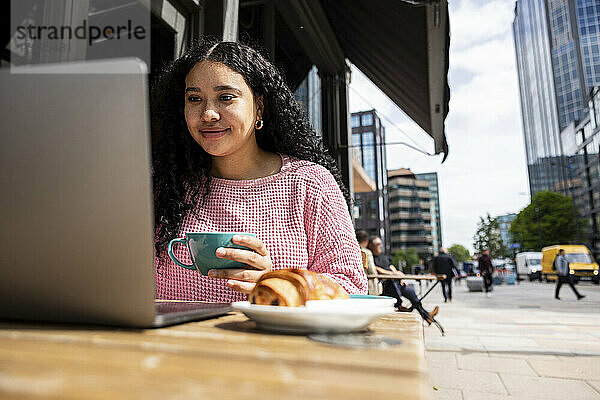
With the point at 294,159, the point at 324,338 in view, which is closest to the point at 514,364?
the point at 294,159

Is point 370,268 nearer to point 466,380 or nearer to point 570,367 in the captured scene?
point 466,380

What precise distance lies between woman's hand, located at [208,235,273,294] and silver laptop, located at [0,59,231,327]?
0.24 m

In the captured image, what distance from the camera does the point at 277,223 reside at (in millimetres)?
1413

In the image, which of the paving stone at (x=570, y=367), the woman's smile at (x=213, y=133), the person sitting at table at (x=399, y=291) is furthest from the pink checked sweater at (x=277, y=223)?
the person sitting at table at (x=399, y=291)

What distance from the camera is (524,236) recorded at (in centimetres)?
4419

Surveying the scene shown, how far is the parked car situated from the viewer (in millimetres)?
26469

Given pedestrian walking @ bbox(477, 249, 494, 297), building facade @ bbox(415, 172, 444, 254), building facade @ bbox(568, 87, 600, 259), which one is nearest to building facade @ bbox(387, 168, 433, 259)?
building facade @ bbox(415, 172, 444, 254)

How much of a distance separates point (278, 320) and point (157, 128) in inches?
57.6

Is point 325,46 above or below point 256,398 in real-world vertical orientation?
above

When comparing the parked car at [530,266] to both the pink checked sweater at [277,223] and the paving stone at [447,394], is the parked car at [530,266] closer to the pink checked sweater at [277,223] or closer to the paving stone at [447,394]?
the paving stone at [447,394]

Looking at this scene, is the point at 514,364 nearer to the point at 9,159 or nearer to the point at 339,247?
the point at 339,247

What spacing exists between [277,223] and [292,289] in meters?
0.84

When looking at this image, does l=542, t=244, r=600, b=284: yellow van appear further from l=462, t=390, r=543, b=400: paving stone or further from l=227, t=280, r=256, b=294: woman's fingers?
l=227, t=280, r=256, b=294: woman's fingers

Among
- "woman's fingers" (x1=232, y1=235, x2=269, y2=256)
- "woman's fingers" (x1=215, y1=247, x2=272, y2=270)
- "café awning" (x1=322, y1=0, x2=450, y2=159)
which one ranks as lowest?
"woman's fingers" (x1=215, y1=247, x2=272, y2=270)
